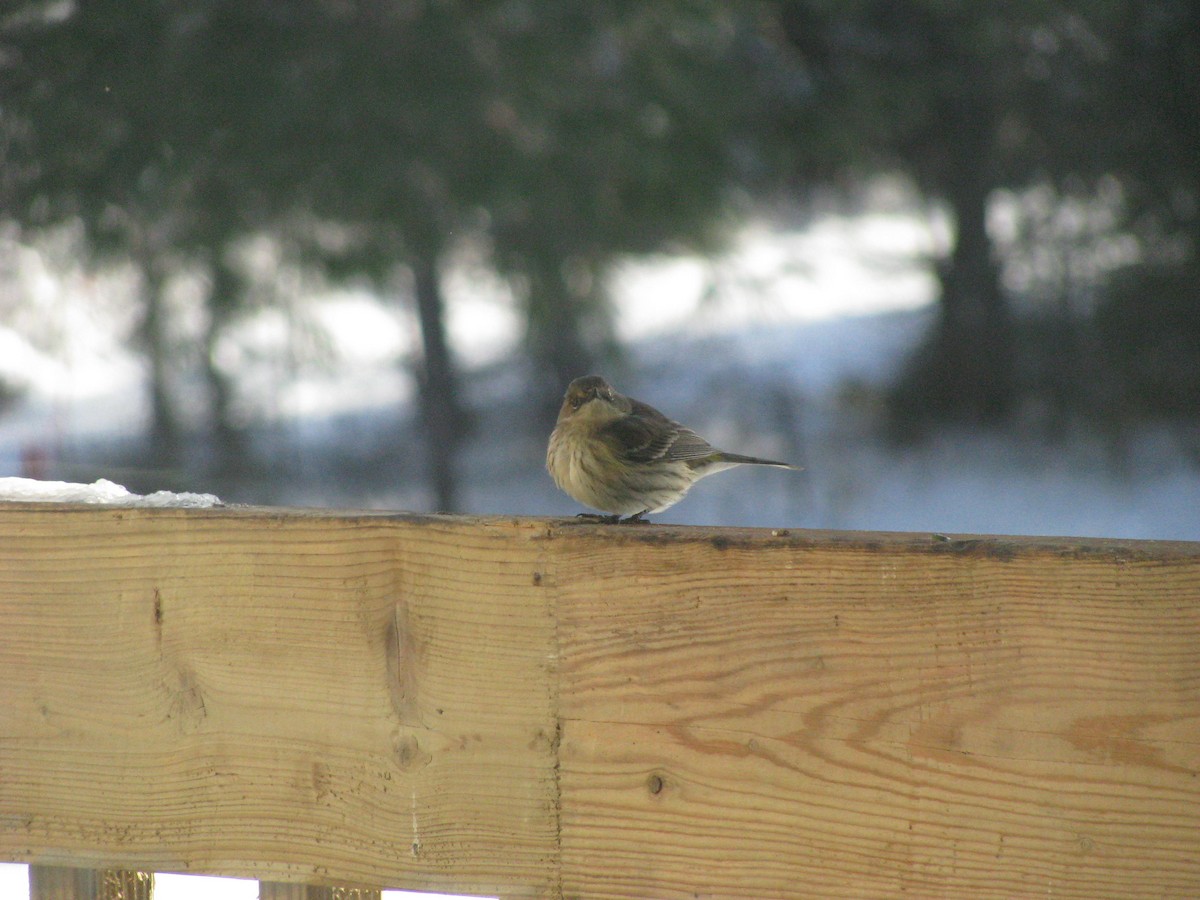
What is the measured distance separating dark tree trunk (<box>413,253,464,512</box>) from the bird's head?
6.66 m

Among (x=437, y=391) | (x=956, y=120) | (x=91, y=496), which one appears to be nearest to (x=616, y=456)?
(x=91, y=496)

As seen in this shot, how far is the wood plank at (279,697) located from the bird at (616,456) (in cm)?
223

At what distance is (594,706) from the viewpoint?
1.93 metres

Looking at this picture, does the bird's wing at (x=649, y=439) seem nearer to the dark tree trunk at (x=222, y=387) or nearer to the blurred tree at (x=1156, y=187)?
the dark tree trunk at (x=222, y=387)

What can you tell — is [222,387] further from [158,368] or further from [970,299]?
[970,299]

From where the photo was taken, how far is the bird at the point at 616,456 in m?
4.40

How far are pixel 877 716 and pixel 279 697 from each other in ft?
3.00

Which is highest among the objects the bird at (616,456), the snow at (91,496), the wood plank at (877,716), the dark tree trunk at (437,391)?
the dark tree trunk at (437,391)

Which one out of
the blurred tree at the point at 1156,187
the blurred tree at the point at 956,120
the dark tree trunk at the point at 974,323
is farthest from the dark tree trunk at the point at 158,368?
the blurred tree at the point at 1156,187

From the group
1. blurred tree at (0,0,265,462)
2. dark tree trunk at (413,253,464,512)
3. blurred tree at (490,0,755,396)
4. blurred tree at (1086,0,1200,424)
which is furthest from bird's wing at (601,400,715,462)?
blurred tree at (1086,0,1200,424)

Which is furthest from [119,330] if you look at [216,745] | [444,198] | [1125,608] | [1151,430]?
[1125,608]

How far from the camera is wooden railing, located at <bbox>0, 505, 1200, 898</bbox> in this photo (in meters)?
1.74

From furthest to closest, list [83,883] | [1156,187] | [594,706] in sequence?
1. [1156,187]
2. [83,883]
3. [594,706]

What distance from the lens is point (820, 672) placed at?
1.85m
